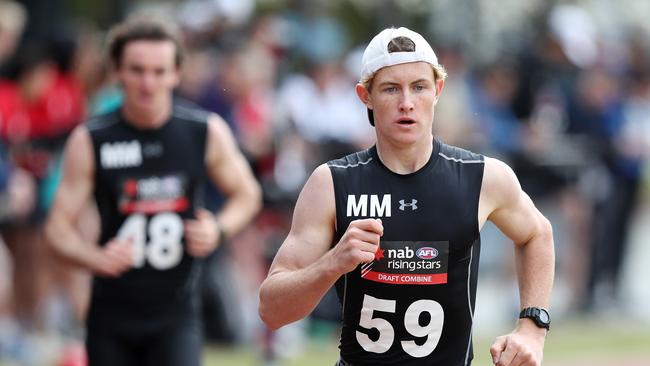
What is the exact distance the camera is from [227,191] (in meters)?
7.75

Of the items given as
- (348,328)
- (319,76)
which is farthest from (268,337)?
(348,328)

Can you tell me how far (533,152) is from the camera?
13.7 m

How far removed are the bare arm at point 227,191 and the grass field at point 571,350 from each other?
3.26 meters

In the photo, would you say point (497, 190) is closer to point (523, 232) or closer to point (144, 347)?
point (523, 232)

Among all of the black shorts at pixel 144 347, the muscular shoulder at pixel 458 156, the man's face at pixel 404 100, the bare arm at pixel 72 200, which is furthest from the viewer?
the bare arm at pixel 72 200

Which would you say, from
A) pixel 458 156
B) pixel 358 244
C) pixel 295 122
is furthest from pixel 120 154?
pixel 295 122

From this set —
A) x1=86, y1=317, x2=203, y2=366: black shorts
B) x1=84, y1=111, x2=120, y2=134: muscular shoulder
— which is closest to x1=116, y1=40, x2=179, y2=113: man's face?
x1=84, y1=111, x2=120, y2=134: muscular shoulder

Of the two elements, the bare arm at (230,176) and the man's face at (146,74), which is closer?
the man's face at (146,74)

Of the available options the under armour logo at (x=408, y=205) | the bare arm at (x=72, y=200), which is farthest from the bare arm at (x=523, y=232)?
the bare arm at (x=72, y=200)

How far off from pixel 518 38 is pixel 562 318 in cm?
531

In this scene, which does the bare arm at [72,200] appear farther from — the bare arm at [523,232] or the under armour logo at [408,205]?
the bare arm at [523,232]

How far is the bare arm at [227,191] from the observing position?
714 cm

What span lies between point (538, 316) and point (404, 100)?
104 centimetres

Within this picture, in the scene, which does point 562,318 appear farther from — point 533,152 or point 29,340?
point 29,340
